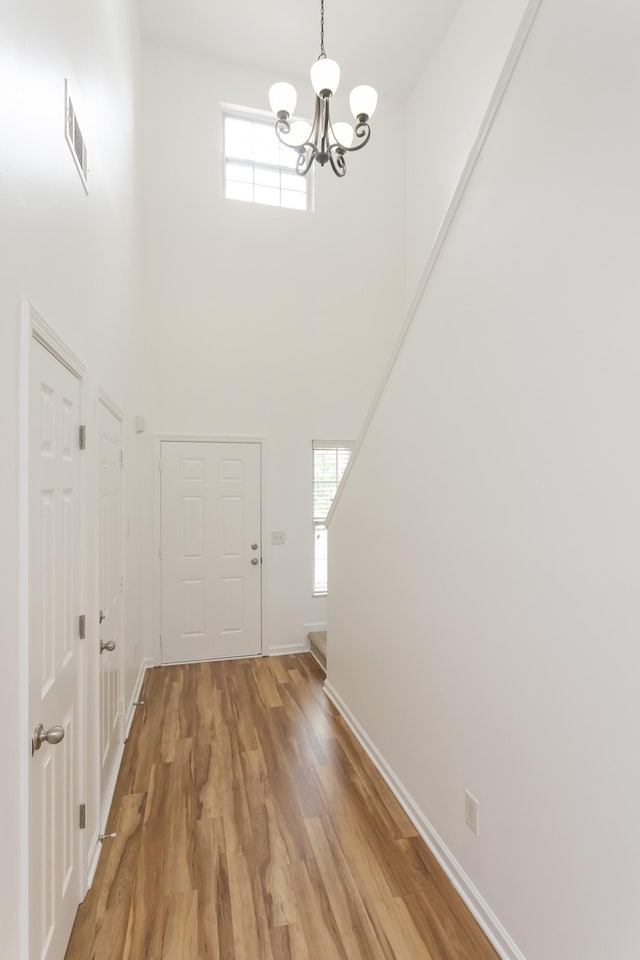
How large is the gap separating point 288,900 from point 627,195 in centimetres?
259

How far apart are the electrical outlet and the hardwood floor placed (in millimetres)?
302

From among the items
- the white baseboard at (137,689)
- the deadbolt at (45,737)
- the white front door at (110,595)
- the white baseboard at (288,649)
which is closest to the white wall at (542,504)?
the deadbolt at (45,737)

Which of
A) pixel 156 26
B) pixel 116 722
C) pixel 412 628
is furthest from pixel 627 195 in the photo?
pixel 156 26

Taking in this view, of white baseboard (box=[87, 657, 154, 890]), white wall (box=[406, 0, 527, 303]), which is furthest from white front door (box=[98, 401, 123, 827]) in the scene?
white wall (box=[406, 0, 527, 303])

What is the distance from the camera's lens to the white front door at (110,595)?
7.43 ft

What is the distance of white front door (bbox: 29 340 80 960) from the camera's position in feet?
4.11

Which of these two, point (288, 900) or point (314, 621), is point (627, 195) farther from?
point (314, 621)

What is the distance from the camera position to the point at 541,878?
1.44 metres

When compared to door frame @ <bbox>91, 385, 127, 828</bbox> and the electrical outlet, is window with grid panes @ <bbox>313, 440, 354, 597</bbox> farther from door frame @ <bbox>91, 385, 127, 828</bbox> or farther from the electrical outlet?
the electrical outlet

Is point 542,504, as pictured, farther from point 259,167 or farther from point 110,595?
point 259,167

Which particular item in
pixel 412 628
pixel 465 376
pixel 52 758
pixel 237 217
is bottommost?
pixel 52 758

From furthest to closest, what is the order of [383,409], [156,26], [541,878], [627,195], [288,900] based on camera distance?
[156,26] < [383,409] < [288,900] < [541,878] < [627,195]

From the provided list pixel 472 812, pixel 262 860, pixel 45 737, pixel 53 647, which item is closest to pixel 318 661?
pixel 262 860

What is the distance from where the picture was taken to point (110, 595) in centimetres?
251
